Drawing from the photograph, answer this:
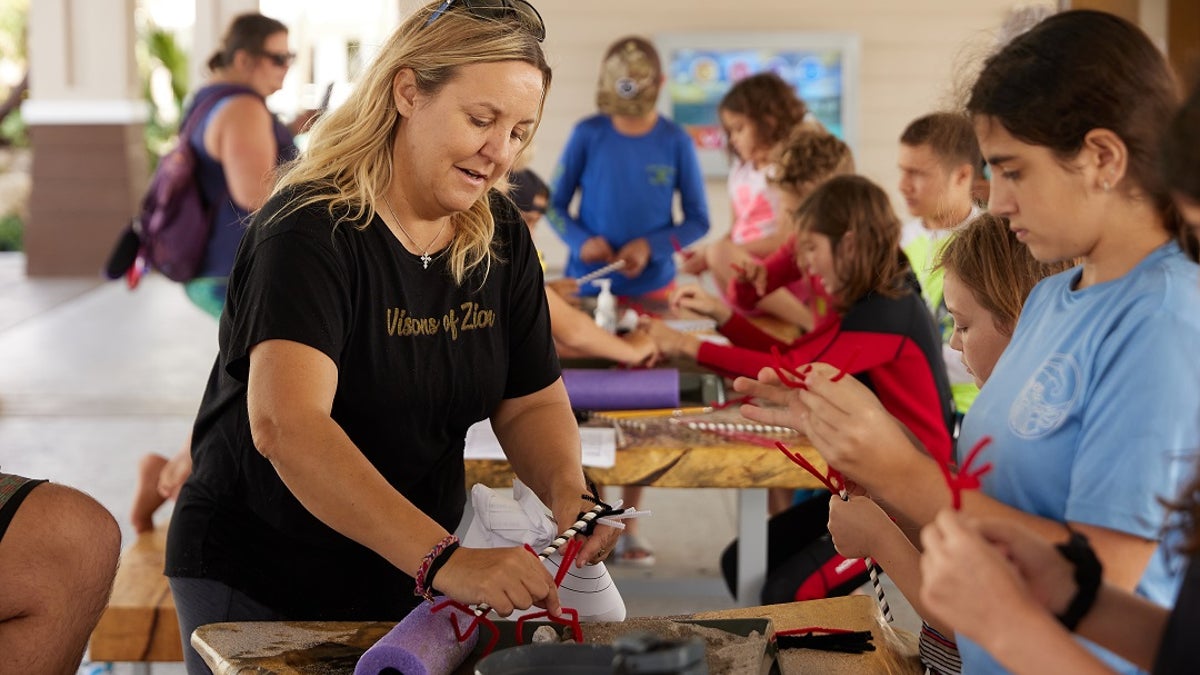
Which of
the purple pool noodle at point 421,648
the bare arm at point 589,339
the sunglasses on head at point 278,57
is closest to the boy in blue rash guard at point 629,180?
the sunglasses on head at point 278,57

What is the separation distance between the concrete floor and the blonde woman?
114 cm

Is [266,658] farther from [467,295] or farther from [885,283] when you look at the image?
[885,283]

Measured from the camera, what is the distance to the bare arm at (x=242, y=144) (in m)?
4.11

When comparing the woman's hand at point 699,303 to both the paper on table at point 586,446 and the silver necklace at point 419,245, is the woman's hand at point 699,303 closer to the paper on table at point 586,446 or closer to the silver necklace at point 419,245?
the paper on table at point 586,446

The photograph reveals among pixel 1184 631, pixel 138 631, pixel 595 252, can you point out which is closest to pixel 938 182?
pixel 595 252

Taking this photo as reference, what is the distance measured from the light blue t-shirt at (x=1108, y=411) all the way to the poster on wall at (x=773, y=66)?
7554mm

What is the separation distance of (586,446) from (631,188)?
7.75 ft

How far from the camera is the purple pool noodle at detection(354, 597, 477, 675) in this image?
4.89ft

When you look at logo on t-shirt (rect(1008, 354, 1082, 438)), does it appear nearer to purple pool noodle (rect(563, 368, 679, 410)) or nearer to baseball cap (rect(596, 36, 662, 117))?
purple pool noodle (rect(563, 368, 679, 410))

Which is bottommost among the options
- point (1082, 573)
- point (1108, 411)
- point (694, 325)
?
point (694, 325)

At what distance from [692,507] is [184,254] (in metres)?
2.03

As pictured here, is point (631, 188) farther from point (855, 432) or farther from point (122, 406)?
point (855, 432)

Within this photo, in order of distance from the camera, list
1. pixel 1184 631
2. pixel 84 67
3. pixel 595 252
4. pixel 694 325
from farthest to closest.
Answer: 1. pixel 84 67
2. pixel 595 252
3. pixel 694 325
4. pixel 1184 631

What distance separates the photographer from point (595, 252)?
15.6 ft
